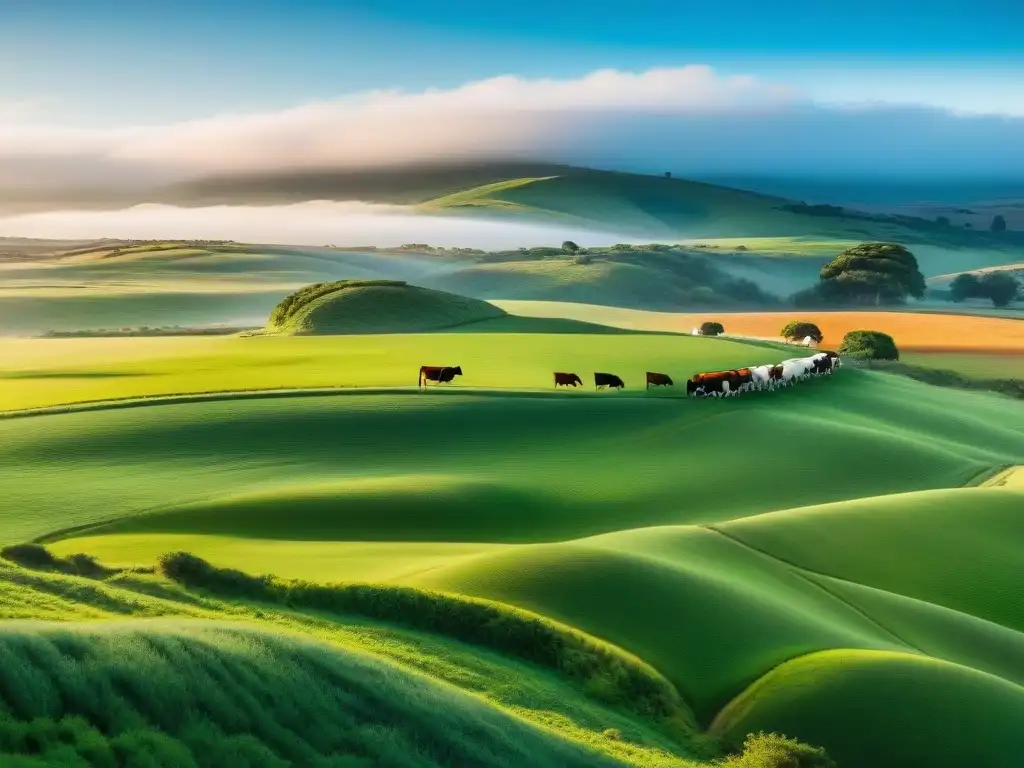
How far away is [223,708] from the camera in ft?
34.2

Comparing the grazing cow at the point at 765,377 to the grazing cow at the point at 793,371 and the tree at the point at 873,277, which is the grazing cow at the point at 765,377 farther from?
the tree at the point at 873,277

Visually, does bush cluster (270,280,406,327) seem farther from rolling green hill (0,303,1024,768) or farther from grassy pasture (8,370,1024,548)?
grassy pasture (8,370,1024,548)

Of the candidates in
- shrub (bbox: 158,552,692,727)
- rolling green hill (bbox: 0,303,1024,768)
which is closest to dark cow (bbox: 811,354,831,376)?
rolling green hill (bbox: 0,303,1024,768)

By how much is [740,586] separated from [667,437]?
15897mm

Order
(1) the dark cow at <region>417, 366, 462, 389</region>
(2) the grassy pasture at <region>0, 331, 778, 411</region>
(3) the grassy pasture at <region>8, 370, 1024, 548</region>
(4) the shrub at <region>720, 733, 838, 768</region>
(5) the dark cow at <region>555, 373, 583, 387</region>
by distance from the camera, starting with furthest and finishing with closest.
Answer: (5) the dark cow at <region>555, 373, 583, 387</region> → (2) the grassy pasture at <region>0, 331, 778, 411</region> → (1) the dark cow at <region>417, 366, 462, 389</region> → (3) the grassy pasture at <region>8, 370, 1024, 548</region> → (4) the shrub at <region>720, 733, 838, 768</region>

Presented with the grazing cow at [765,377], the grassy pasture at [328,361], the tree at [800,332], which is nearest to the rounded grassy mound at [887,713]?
the grassy pasture at [328,361]

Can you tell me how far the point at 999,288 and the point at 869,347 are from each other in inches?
2936

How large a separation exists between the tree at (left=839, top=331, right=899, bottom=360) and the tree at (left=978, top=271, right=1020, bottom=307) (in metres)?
69.2

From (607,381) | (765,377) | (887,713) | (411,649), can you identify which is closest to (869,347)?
(765,377)

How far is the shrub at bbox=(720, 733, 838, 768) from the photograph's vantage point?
14469 mm

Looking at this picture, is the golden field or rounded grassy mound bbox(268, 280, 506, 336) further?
the golden field

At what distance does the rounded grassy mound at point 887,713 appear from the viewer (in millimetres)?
15602

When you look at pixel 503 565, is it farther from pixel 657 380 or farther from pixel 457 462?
pixel 657 380

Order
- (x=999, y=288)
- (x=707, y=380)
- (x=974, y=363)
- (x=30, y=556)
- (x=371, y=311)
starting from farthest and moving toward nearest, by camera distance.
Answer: (x=999, y=288) < (x=974, y=363) < (x=371, y=311) < (x=707, y=380) < (x=30, y=556)
